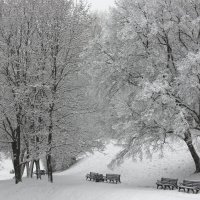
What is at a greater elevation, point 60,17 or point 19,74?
point 60,17

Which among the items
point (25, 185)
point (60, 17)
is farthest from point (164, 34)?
point (25, 185)

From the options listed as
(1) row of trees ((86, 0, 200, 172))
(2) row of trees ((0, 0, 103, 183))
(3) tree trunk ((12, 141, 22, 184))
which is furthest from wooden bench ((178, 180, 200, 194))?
(3) tree trunk ((12, 141, 22, 184))

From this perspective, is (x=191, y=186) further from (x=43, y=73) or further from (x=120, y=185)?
(x=43, y=73)

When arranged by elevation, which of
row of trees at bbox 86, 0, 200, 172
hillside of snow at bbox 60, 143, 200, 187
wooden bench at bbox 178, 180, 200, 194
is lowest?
wooden bench at bbox 178, 180, 200, 194

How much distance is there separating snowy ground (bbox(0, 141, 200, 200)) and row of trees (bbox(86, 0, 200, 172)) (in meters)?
3.09

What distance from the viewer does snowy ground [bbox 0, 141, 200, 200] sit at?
63.1 feet

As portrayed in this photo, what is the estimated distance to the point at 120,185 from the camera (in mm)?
23953

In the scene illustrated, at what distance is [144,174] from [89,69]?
10.7 meters

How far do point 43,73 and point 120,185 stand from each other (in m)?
9.13

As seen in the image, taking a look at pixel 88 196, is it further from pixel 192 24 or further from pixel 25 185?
pixel 192 24

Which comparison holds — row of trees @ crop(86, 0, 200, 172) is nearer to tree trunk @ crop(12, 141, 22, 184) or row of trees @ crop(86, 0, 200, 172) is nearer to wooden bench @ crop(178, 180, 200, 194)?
wooden bench @ crop(178, 180, 200, 194)

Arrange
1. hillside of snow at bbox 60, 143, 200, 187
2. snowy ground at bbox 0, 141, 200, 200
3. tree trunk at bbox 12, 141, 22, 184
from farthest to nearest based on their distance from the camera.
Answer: hillside of snow at bbox 60, 143, 200, 187
tree trunk at bbox 12, 141, 22, 184
snowy ground at bbox 0, 141, 200, 200

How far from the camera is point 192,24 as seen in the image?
21922 millimetres

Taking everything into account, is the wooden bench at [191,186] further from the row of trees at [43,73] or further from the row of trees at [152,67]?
the row of trees at [43,73]
